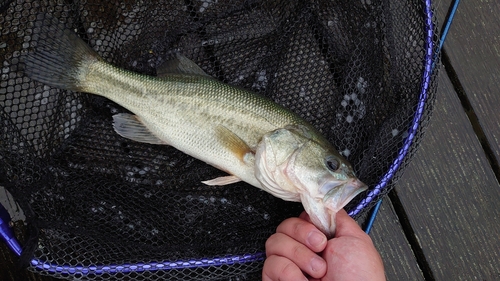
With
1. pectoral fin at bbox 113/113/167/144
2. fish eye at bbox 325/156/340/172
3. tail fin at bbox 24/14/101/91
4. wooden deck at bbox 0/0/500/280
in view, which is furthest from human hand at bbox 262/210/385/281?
tail fin at bbox 24/14/101/91

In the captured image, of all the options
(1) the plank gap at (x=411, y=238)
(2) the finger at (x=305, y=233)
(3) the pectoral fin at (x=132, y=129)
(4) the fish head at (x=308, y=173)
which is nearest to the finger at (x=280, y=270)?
(2) the finger at (x=305, y=233)

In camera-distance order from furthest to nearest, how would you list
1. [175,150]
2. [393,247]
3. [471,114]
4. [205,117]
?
1. [471,114]
2. [393,247]
3. [175,150]
4. [205,117]

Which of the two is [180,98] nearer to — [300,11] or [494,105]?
[300,11]

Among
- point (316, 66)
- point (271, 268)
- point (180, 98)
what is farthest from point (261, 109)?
point (271, 268)

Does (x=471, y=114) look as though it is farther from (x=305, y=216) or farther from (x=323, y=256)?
(x=323, y=256)

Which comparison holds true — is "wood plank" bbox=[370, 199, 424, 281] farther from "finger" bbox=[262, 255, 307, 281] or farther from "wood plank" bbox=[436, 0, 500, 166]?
"finger" bbox=[262, 255, 307, 281]

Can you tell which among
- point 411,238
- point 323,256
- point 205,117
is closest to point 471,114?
point 411,238

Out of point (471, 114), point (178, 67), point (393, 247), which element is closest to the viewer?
point (178, 67)
